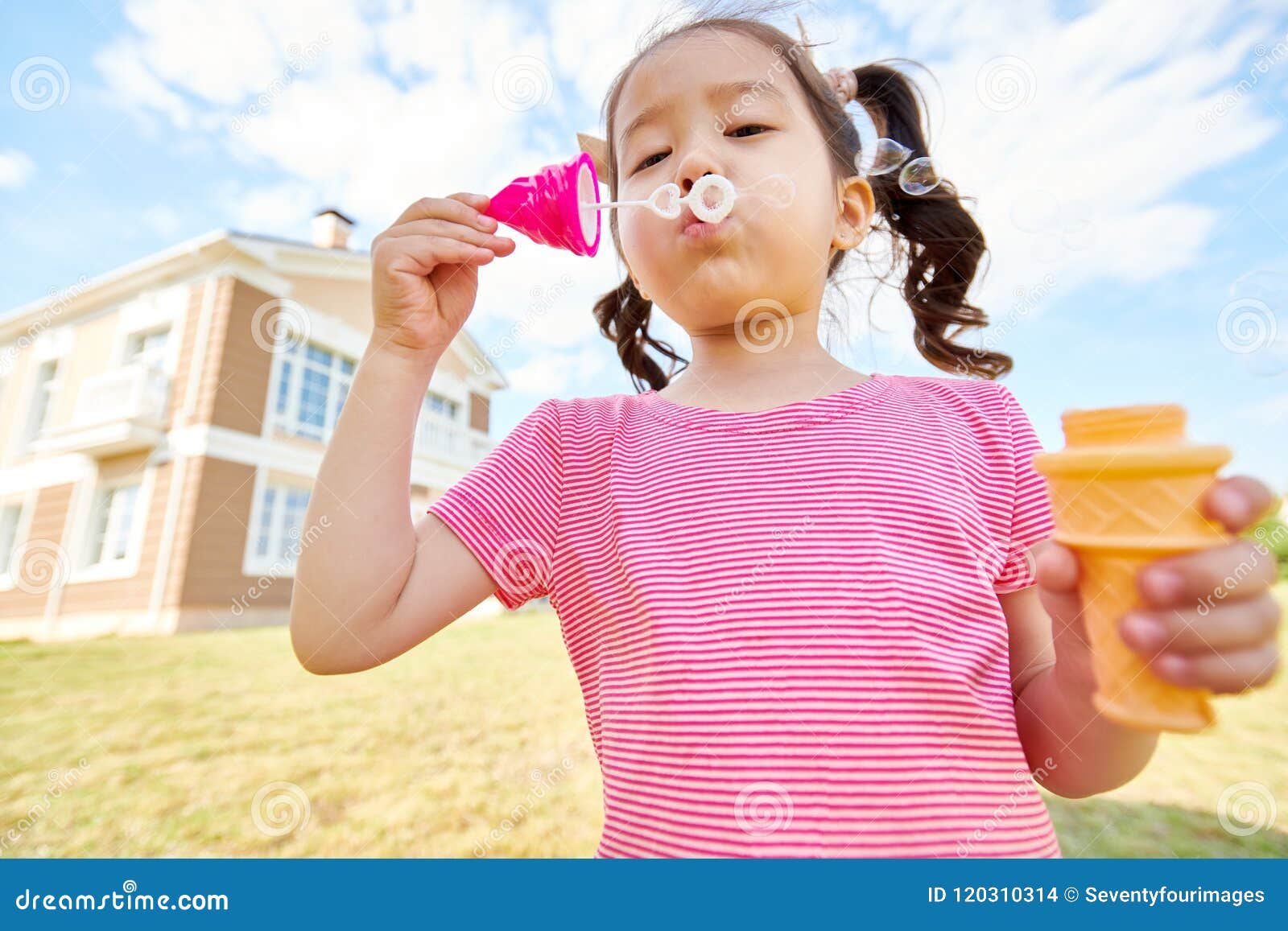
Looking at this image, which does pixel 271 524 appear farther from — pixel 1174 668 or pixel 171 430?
pixel 1174 668

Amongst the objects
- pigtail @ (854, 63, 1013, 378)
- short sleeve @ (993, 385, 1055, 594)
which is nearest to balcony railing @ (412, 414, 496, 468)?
pigtail @ (854, 63, 1013, 378)

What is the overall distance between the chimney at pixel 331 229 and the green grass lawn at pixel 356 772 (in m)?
7.02

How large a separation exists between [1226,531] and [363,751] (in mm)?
3280

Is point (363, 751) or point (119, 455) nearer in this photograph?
point (363, 751)

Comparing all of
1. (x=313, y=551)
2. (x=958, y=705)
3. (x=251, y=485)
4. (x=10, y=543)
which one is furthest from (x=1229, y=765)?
(x=10, y=543)

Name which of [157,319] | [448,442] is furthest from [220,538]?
[448,442]

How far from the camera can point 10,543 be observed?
9766 mm

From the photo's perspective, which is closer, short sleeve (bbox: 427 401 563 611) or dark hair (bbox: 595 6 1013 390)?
short sleeve (bbox: 427 401 563 611)

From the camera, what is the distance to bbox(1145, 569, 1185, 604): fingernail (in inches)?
22.6

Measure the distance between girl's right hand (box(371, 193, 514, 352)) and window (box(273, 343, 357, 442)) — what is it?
338 inches

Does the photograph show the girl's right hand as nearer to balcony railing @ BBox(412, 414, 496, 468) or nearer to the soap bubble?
the soap bubble

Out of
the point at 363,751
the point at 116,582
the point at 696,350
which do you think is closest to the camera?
the point at 696,350

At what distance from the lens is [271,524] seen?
9102mm

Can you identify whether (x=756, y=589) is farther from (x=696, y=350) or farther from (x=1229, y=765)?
(x=1229, y=765)
